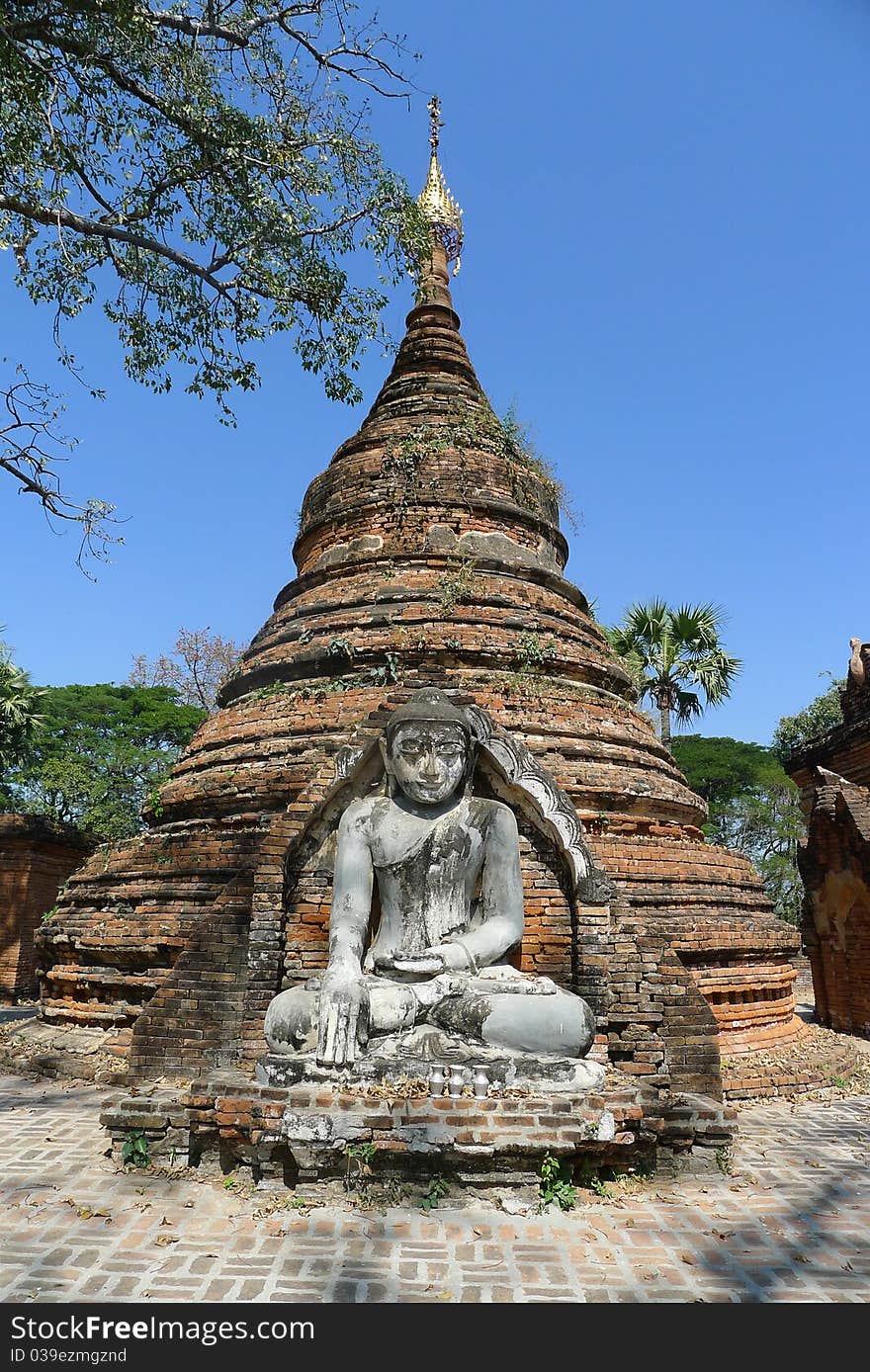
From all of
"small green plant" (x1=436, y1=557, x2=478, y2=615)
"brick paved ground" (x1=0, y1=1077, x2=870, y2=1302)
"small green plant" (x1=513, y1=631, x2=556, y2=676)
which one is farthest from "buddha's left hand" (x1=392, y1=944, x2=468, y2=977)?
"small green plant" (x1=436, y1=557, x2=478, y2=615)

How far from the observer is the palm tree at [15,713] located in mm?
21656

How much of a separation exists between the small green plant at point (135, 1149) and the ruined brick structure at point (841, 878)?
10322 mm

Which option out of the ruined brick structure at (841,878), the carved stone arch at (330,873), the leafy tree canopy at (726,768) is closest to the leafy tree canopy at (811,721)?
the leafy tree canopy at (726,768)

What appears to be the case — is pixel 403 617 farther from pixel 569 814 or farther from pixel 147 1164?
pixel 147 1164

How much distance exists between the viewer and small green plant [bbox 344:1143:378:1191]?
4.08 m

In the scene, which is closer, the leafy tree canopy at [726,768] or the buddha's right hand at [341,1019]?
the buddha's right hand at [341,1019]

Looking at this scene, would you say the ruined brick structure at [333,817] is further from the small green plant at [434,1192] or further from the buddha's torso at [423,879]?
the small green plant at [434,1192]

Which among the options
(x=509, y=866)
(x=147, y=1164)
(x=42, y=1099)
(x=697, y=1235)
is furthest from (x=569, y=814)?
(x=42, y=1099)

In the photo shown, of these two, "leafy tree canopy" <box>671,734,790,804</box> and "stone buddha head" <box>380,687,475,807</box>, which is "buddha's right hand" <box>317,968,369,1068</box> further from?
"leafy tree canopy" <box>671,734,790,804</box>

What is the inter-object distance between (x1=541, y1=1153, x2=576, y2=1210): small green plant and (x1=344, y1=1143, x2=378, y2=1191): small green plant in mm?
858

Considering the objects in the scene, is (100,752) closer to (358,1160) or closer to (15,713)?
(15,713)

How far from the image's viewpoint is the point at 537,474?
12.0 metres

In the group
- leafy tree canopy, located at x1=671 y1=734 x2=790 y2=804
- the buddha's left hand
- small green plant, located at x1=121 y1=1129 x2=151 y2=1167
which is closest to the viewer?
the buddha's left hand

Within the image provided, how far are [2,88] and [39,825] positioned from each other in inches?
533
